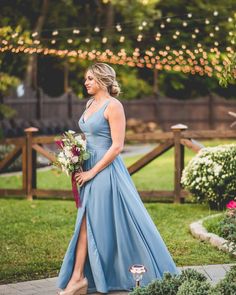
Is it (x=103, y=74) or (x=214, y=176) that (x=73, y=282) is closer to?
(x=103, y=74)

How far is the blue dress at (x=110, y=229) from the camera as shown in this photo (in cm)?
712

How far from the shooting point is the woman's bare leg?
7082 millimetres

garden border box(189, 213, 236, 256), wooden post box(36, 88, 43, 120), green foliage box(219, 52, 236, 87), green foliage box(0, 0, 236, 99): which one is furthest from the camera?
green foliage box(0, 0, 236, 99)

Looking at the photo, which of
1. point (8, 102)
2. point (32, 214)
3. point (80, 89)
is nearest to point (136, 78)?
point (80, 89)

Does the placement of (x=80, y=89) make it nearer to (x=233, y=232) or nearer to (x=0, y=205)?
(x=0, y=205)

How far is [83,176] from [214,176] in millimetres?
5418

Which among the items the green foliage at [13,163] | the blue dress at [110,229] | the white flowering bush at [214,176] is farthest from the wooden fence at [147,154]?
the blue dress at [110,229]

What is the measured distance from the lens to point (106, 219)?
717 cm

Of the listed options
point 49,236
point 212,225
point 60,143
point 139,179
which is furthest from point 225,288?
point 139,179

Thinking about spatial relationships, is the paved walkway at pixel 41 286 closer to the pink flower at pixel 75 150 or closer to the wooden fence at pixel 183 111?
the pink flower at pixel 75 150

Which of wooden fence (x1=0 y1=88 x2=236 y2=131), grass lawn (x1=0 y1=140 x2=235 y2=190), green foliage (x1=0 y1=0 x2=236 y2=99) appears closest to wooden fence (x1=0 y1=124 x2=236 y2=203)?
grass lawn (x1=0 y1=140 x2=235 y2=190)

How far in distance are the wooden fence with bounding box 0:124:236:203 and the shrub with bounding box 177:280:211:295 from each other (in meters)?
7.84

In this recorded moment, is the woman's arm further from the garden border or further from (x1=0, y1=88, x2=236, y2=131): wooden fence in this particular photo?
(x1=0, y1=88, x2=236, y2=131): wooden fence

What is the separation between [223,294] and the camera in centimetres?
559
